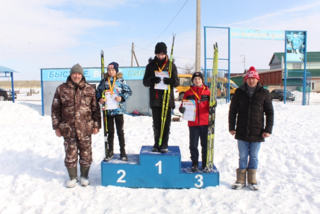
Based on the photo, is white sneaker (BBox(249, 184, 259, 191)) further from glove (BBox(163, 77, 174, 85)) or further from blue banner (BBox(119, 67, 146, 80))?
blue banner (BBox(119, 67, 146, 80))

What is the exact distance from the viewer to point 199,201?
3242 millimetres

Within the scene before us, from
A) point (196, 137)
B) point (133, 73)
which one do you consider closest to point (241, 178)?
point (196, 137)

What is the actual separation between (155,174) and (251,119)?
5.45 ft

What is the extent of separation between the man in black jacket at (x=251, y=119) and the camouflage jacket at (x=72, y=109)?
7.35 feet

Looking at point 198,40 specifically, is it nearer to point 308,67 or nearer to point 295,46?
point 295,46

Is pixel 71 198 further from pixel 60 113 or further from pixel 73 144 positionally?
pixel 60 113

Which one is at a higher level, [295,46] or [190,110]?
[295,46]

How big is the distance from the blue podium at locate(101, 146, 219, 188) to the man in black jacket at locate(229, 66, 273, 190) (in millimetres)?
511

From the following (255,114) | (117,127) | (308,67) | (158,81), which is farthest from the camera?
(308,67)

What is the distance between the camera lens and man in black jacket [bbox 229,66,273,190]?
353cm

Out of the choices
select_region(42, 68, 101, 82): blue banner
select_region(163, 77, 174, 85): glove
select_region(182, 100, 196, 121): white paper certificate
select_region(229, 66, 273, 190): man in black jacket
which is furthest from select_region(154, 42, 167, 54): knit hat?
select_region(42, 68, 101, 82): blue banner

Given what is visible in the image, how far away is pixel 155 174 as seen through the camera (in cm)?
376

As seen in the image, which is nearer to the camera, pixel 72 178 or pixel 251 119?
pixel 251 119

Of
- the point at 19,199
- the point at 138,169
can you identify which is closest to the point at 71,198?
the point at 19,199
